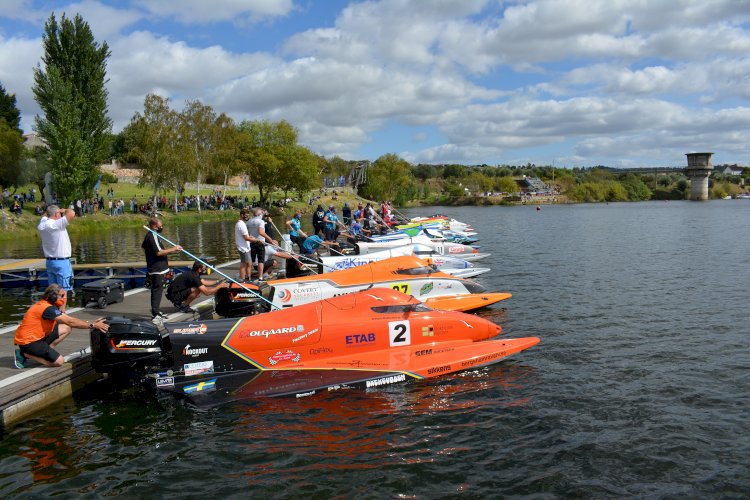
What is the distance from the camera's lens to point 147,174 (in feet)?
193

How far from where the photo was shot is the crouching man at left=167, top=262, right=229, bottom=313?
1291 cm

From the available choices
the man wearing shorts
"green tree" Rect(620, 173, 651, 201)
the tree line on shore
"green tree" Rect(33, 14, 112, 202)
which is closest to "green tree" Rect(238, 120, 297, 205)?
the tree line on shore

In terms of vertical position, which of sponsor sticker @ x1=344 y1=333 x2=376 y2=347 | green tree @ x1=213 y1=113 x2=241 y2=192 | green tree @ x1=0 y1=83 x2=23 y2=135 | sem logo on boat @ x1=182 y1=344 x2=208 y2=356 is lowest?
sponsor sticker @ x1=344 y1=333 x2=376 y2=347

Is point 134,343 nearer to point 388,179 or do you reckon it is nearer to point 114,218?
point 114,218

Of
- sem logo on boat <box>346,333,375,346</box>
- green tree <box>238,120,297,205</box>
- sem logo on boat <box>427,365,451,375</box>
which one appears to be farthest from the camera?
green tree <box>238,120,297,205</box>

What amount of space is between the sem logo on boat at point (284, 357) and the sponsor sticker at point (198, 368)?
1027mm

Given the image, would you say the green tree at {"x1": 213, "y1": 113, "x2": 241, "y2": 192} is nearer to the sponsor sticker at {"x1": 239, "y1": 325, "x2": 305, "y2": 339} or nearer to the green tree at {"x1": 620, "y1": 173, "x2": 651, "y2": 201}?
the sponsor sticker at {"x1": 239, "y1": 325, "x2": 305, "y2": 339}

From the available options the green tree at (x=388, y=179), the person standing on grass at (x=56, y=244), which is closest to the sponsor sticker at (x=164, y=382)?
the person standing on grass at (x=56, y=244)

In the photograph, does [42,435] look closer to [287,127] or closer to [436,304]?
[436,304]

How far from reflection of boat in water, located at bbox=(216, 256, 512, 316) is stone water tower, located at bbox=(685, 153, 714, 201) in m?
158

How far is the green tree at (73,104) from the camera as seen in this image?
4697cm

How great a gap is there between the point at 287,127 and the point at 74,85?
40.9m

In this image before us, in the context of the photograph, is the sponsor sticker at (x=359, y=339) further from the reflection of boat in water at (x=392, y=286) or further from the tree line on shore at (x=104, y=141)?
the tree line on shore at (x=104, y=141)

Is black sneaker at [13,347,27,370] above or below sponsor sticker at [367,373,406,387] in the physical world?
above
